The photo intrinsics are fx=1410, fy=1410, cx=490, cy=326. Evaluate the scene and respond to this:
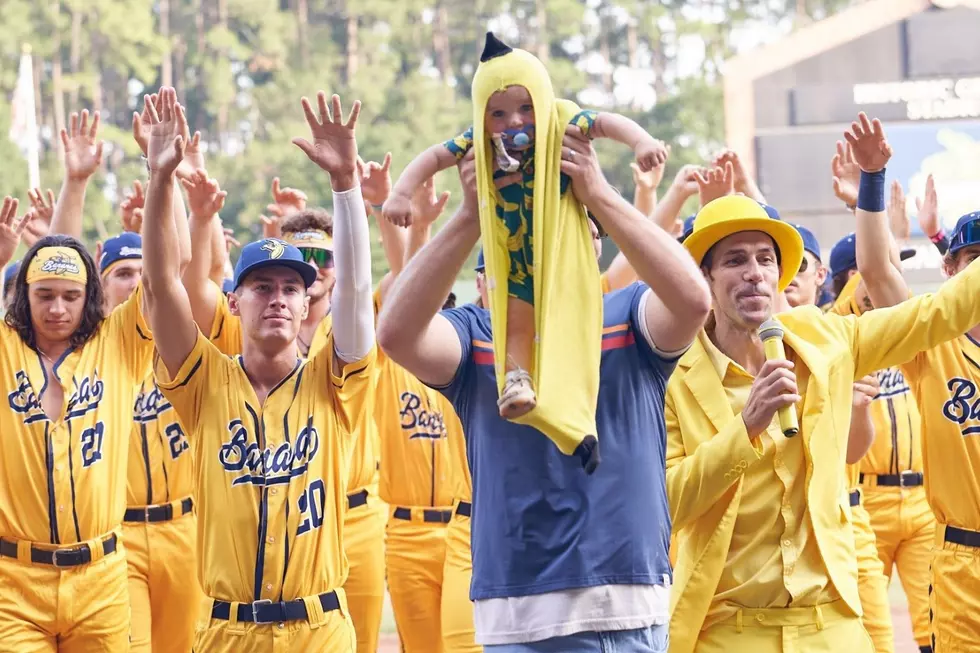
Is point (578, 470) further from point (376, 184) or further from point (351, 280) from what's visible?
point (376, 184)

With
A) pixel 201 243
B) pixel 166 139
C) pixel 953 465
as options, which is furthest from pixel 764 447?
pixel 201 243

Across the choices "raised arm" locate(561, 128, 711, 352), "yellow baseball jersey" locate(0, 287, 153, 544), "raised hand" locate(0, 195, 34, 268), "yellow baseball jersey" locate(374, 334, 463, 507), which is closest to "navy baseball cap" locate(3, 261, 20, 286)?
"raised hand" locate(0, 195, 34, 268)

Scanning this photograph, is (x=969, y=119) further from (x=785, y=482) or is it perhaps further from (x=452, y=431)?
(x=785, y=482)

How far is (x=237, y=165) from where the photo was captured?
33.6 meters

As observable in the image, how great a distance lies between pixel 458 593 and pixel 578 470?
312 cm

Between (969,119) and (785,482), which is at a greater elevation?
A: (969,119)

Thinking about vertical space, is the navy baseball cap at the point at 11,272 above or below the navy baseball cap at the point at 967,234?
above

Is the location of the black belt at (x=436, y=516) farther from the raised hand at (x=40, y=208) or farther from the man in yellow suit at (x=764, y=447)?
the man in yellow suit at (x=764, y=447)

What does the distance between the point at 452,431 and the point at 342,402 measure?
1.92 meters

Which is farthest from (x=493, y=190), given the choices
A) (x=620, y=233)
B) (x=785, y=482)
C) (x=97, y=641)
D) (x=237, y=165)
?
(x=237, y=165)

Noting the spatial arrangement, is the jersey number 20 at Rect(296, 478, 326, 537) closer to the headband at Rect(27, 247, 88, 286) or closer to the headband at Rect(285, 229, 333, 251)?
the headband at Rect(27, 247, 88, 286)

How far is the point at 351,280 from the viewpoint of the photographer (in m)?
4.75

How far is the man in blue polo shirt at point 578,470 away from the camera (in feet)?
11.7

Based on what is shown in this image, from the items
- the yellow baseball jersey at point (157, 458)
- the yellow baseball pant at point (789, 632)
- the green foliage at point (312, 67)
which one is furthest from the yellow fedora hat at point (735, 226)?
the green foliage at point (312, 67)
